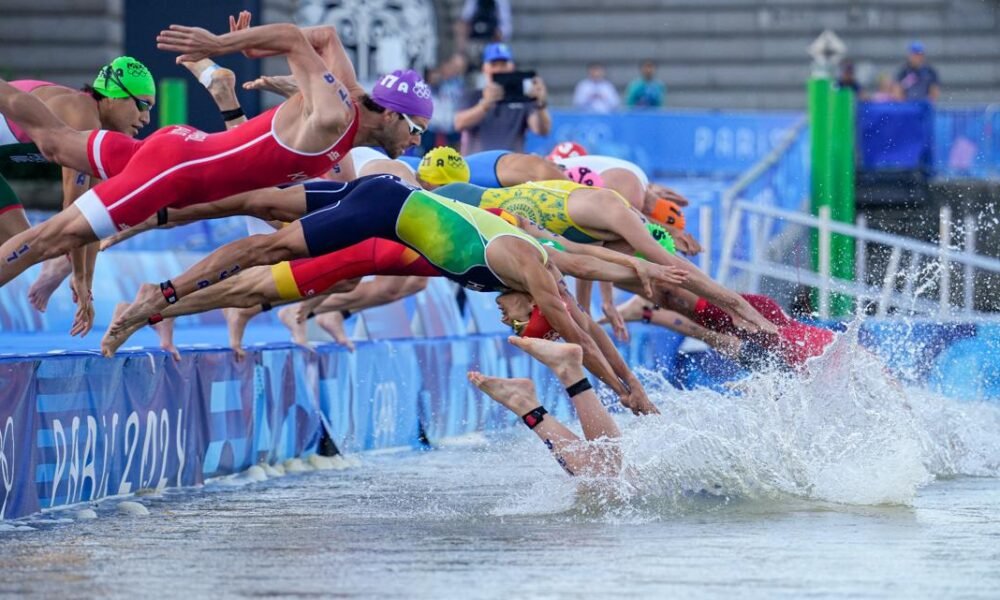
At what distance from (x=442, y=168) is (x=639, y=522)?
4.23 meters

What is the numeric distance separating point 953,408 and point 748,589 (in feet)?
21.4

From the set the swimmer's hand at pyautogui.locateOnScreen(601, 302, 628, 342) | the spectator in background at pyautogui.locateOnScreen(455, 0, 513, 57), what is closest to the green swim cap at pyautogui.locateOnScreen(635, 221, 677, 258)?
the swimmer's hand at pyautogui.locateOnScreen(601, 302, 628, 342)

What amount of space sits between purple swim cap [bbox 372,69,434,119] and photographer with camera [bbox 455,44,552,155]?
22.2 ft

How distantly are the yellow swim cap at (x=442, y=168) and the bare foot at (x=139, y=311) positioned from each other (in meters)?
2.89

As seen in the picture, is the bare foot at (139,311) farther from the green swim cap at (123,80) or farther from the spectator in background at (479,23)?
the spectator in background at (479,23)

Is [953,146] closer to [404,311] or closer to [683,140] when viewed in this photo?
[683,140]

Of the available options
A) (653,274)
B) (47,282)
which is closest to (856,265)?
(653,274)

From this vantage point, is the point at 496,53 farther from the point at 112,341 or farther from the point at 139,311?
the point at 112,341

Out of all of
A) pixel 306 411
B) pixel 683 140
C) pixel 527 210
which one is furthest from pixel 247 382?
pixel 683 140

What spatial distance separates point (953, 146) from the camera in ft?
83.5

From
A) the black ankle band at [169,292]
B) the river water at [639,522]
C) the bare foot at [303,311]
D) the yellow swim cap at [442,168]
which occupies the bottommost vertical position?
the river water at [639,522]

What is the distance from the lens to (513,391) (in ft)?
32.6

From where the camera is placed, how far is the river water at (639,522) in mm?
7531

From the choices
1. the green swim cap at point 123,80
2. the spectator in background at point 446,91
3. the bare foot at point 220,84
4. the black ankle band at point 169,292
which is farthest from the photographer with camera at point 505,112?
the spectator in background at point 446,91
